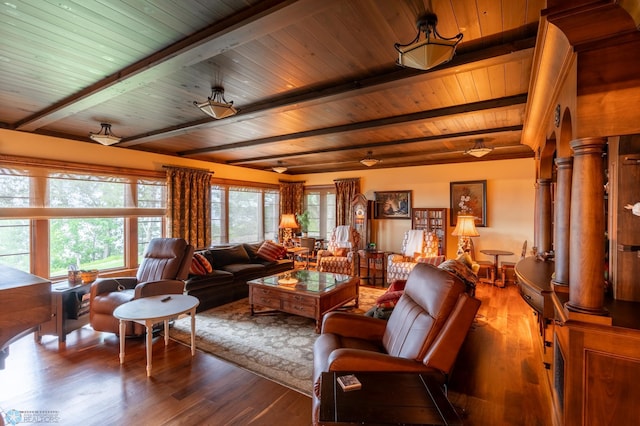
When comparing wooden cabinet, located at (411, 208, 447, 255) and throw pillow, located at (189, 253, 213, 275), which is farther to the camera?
wooden cabinet, located at (411, 208, 447, 255)

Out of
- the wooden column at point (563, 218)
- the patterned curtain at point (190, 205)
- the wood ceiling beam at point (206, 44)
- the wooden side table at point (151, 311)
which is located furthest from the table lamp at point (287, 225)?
the wooden column at point (563, 218)

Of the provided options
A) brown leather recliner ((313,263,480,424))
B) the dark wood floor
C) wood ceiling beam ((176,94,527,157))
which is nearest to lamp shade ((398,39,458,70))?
brown leather recliner ((313,263,480,424))

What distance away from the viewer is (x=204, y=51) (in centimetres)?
200

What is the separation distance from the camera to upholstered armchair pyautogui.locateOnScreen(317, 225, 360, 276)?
231 inches

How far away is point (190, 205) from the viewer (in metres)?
5.98

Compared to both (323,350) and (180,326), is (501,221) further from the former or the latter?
(180,326)

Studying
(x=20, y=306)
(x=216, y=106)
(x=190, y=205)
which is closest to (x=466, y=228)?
(x=216, y=106)

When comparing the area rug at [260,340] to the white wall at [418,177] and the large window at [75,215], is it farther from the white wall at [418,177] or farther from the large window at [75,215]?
the white wall at [418,177]

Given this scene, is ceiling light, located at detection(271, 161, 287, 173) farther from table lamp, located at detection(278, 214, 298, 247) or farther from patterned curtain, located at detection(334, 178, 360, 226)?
patterned curtain, located at detection(334, 178, 360, 226)

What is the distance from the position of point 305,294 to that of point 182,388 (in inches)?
62.4

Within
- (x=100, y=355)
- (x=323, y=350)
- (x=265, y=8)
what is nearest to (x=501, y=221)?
(x=323, y=350)

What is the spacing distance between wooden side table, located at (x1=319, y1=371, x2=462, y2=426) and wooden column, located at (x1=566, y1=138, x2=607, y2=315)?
0.95 meters

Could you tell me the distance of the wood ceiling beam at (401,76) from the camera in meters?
2.01

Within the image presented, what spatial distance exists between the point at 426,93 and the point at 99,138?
164 inches
